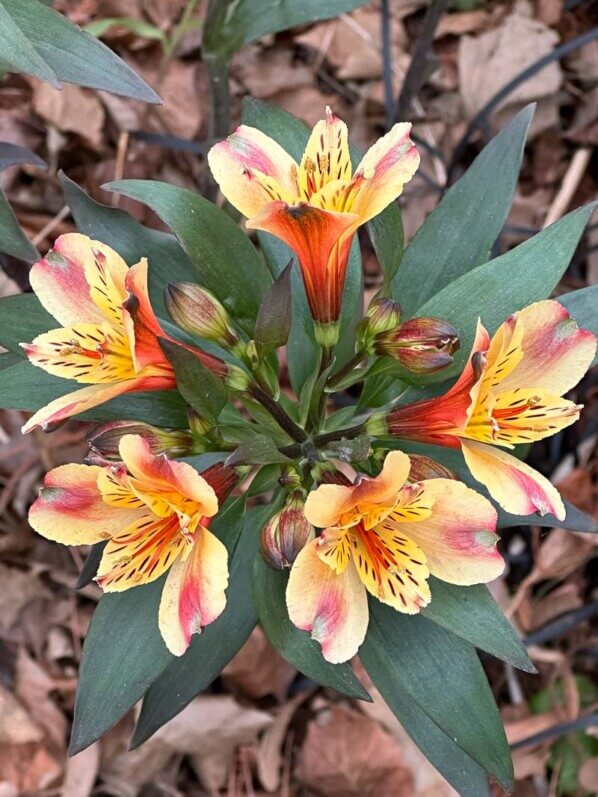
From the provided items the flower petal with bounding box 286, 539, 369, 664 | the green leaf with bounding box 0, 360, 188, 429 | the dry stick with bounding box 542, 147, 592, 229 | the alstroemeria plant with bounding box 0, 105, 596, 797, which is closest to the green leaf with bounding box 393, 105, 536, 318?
the alstroemeria plant with bounding box 0, 105, 596, 797

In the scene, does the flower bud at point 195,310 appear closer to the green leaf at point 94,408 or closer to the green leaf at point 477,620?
the green leaf at point 94,408

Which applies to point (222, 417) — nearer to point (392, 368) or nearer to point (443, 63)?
point (392, 368)

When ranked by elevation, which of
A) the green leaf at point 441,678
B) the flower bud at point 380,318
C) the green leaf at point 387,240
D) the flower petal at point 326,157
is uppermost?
the flower petal at point 326,157

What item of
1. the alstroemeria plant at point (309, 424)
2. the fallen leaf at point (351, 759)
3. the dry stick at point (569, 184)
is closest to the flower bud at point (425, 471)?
the alstroemeria plant at point (309, 424)

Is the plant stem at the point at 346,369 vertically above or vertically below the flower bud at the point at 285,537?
above

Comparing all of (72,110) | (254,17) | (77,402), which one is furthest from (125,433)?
(72,110)

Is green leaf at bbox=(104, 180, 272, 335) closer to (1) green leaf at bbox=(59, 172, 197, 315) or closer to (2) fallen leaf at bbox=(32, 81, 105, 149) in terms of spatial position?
(1) green leaf at bbox=(59, 172, 197, 315)

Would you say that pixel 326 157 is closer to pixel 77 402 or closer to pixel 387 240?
pixel 387 240
